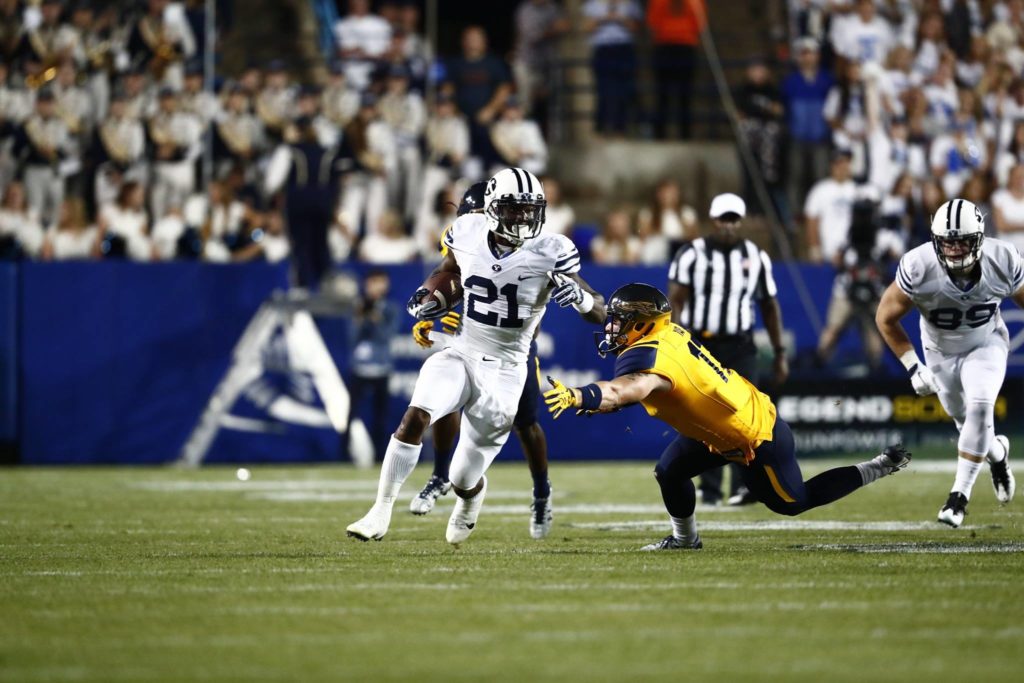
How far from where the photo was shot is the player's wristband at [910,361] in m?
7.80

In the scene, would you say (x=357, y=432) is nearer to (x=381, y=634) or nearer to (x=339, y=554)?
(x=339, y=554)

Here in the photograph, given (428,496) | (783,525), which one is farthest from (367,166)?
(783,525)

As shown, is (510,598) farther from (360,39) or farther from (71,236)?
(360,39)

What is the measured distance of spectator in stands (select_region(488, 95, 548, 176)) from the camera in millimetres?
14344

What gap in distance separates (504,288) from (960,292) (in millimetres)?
2260

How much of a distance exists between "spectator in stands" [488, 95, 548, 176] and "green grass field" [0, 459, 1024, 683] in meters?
5.83

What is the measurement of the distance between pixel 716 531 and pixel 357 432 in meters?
6.04

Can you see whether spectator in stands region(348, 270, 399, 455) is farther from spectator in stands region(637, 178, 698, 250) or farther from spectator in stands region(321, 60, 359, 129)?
spectator in stands region(637, 178, 698, 250)

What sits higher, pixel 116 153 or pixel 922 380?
pixel 116 153

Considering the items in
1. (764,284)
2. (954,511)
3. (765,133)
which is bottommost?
(954,511)

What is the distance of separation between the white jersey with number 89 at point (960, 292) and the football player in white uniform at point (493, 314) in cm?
176

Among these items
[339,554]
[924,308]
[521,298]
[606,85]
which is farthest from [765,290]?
[606,85]

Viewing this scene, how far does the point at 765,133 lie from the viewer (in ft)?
48.9

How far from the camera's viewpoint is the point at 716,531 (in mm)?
7762
